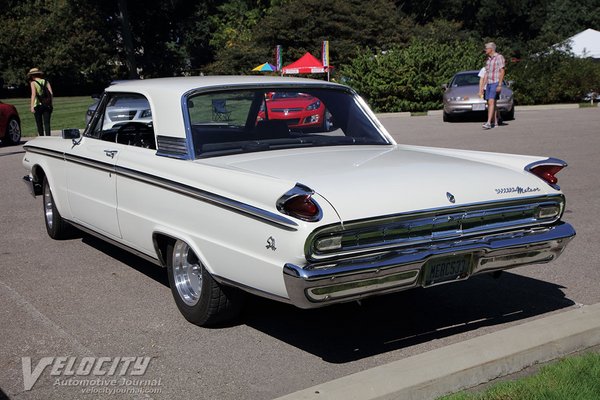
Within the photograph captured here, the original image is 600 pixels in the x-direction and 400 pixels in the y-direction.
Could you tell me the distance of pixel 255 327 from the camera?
16.8ft

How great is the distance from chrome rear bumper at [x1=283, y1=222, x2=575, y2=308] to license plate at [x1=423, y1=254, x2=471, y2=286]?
0.08 feet

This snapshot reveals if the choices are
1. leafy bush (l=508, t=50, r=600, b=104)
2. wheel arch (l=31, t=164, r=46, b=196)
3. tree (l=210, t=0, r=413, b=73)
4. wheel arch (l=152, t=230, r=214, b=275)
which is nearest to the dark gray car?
leafy bush (l=508, t=50, r=600, b=104)

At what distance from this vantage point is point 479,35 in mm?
65062

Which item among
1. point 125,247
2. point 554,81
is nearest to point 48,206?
point 125,247

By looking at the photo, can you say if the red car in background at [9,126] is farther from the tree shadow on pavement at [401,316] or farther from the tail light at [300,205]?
the tail light at [300,205]

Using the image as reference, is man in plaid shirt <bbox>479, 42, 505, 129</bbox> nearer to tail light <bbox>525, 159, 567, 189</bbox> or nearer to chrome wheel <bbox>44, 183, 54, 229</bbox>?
chrome wheel <bbox>44, 183, 54, 229</bbox>

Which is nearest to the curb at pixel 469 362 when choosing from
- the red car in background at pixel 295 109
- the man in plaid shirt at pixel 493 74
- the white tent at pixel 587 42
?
the red car in background at pixel 295 109

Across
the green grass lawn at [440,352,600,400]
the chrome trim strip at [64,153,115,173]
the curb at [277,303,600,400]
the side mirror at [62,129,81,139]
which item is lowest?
the green grass lawn at [440,352,600,400]

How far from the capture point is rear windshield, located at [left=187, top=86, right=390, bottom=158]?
17.9ft

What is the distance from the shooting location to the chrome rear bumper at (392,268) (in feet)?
13.4

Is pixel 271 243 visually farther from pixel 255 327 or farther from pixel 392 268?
pixel 255 327

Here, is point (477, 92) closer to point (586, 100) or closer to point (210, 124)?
point (586, 100)

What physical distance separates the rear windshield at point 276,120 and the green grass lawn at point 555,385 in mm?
2326

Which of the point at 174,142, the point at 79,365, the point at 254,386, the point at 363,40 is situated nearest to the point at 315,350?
the point at 254,386
